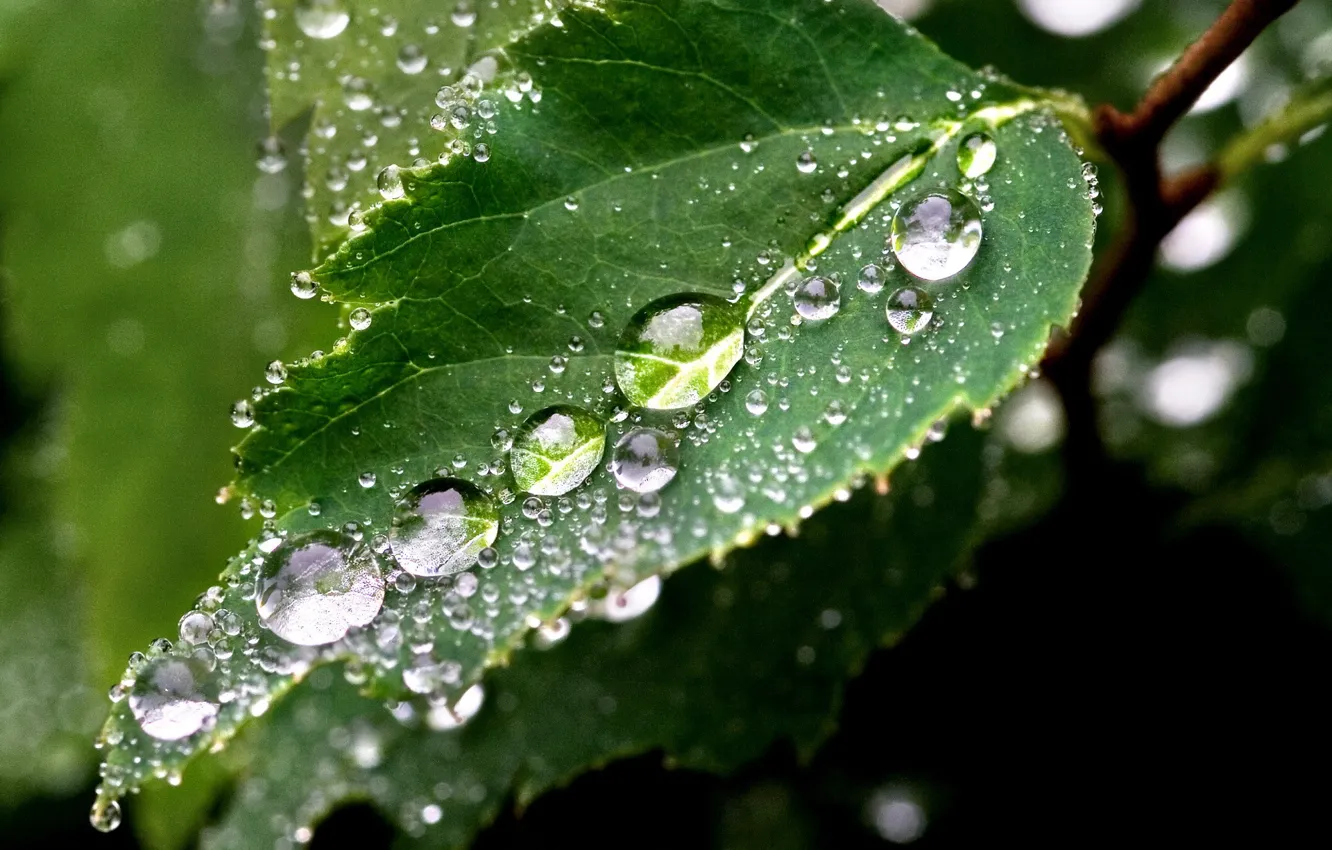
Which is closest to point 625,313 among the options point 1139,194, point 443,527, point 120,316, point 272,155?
point 443,527

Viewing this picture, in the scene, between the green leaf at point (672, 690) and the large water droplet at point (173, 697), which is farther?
the green leaf at point (672, 690)

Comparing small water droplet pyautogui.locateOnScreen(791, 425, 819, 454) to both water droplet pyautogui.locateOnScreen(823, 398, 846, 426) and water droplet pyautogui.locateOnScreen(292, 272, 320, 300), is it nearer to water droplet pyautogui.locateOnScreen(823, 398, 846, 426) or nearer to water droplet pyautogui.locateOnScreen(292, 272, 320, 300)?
water droplet pyautogui.locateOnScreen(823, 398, 846, 426)

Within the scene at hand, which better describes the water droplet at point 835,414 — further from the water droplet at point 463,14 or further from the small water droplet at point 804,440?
the water droplet at point 463,14

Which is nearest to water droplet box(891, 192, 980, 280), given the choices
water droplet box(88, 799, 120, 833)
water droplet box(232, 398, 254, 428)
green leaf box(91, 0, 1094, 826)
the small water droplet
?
green leaf box(91, 0, 1094, 826)

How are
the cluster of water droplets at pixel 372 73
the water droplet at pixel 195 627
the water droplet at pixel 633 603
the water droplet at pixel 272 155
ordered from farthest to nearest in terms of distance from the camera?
the water droplet at pixel 272 155 < the water droplet at pixel 633 603 < the cluster of water droplets at pixel 372 73 < the water droplet at pixel 195 627

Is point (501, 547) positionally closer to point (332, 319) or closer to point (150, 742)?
point (150, 742)

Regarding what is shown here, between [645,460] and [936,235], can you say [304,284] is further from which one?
[936,235]

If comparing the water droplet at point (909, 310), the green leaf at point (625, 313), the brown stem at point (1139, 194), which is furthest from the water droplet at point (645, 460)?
the brown stem at point (1139, 194)
